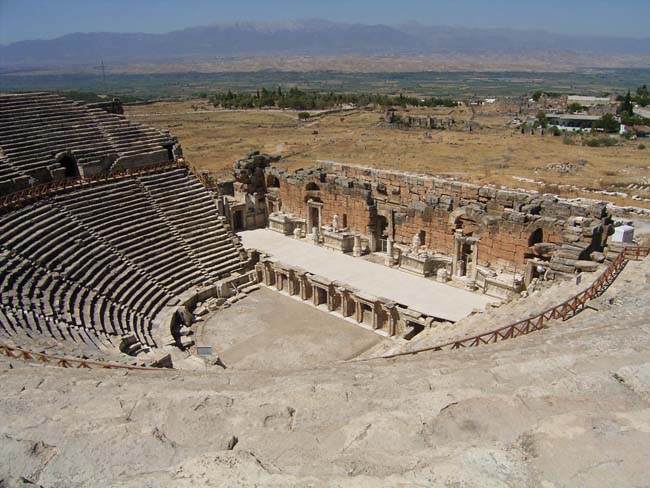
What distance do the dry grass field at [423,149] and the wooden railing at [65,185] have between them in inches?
864

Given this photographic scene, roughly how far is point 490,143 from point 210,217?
147 feet

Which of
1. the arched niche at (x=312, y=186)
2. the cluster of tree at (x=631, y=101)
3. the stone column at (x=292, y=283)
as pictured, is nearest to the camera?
the stone column at (x=292, y=283)

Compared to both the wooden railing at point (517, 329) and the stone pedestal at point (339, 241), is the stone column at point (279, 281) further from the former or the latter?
the wooden railing at point (517, 329)

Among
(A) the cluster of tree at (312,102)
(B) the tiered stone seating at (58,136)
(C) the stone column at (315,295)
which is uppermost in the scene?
(B) the tiered stone seating at (58,136)

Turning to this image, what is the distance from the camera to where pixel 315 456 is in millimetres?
Result: 6422

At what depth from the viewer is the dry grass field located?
45.0m

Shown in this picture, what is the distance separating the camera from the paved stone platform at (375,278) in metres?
20.2

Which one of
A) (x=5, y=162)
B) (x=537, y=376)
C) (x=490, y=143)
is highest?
(x=5, y=162)

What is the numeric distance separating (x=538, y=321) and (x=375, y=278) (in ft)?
33.6

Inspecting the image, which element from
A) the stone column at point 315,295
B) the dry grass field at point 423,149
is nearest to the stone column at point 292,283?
the stone column at point 315,295

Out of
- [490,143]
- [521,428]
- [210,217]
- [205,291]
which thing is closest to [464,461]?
[521,428]

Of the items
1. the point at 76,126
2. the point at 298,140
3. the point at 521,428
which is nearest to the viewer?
the point at 521,428

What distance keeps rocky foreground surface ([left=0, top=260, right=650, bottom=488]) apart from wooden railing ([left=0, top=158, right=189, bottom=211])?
1303cm

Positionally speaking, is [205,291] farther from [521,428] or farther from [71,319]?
[521,428]
